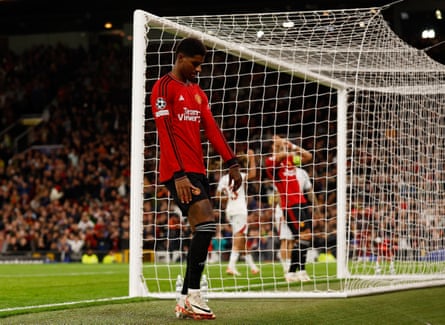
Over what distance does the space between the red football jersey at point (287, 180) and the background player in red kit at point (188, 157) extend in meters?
5.09

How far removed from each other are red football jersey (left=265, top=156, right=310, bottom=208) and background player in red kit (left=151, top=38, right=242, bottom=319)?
5.09 metres

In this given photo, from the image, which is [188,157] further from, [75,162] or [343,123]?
[75,162]

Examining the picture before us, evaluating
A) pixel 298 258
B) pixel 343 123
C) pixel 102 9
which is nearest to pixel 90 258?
pixel 102 9

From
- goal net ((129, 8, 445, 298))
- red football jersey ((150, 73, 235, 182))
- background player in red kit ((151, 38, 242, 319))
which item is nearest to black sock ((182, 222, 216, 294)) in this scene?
background player in red kit ((151, 38, 242, 319))

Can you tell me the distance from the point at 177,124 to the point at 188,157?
0.89ft

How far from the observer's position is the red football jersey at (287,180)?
11.6 metres

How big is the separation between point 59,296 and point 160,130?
11.5ft

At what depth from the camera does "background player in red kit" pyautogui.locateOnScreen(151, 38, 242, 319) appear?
629cm

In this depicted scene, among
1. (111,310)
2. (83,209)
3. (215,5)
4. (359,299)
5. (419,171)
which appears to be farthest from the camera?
(83,209)

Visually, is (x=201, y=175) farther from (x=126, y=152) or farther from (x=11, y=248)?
(x=126, y=152)

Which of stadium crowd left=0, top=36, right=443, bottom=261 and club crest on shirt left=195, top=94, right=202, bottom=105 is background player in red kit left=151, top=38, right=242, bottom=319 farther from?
stadium crowd left=0, top=36, right=443, bottom=261

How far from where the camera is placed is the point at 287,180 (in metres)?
11.6

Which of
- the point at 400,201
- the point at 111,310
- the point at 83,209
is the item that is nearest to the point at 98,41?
the point at 83,209

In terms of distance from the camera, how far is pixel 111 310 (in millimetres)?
7012
